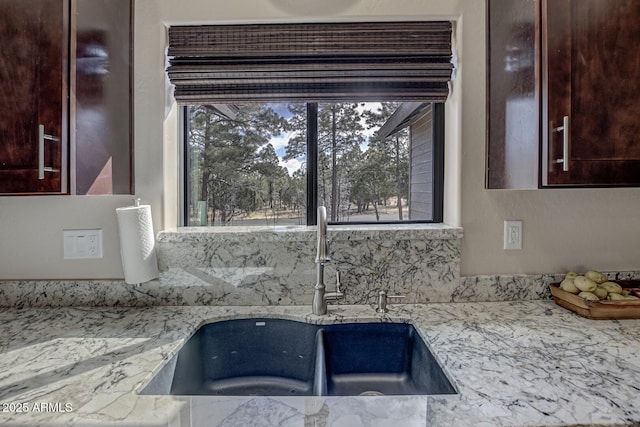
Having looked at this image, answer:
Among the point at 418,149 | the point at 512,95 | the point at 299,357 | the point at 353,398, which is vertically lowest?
the point at 299,357

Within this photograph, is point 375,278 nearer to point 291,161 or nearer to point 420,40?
point 291,161

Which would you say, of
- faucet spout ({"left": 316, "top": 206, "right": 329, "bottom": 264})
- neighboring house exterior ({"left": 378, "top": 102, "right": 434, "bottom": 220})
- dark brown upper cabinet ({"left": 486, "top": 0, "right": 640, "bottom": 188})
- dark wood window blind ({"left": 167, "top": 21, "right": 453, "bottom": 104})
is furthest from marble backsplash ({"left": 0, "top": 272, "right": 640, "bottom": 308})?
dark wood window blind ({"left": 167, "top": 21, "right": 453, "bottom": 104})

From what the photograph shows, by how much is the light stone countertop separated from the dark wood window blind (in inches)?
35.3

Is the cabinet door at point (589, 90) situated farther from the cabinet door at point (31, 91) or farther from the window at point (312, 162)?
the cabinet door at point (31, 91)

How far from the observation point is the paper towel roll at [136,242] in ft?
3.84

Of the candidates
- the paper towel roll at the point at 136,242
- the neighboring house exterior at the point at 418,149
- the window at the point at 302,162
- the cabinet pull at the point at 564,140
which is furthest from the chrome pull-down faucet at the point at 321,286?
the cabinet pull at the point at 564,140

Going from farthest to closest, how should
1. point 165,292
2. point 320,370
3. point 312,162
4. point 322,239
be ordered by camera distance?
1. point 312,162
2. point 165,292
3. point 322,239
4. point 320,370

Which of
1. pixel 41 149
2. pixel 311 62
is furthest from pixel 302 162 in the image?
pixel 41 149

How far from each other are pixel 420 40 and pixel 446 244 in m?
0.84

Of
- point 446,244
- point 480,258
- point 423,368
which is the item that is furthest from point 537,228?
point 423,368

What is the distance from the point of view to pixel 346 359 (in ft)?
3.78

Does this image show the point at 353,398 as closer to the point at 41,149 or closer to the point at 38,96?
the point at 41,149

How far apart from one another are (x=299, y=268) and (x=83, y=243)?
88 centimetres

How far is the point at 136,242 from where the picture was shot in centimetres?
118
